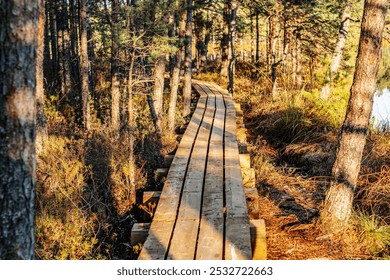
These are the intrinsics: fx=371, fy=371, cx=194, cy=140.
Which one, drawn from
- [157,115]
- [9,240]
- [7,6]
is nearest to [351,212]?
[9,240]

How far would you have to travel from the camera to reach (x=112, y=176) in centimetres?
635

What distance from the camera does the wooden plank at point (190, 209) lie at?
3.45 metres

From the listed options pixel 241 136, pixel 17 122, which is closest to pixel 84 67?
pixel 241 136

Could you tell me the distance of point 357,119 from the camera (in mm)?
4551

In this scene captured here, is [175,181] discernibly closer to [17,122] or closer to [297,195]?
[297,195]

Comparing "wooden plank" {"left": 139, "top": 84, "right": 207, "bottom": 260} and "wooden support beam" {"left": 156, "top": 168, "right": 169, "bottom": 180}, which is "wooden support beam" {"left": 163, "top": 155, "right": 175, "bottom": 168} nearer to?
"wooden plank" {"left": 139, "top": 84, "right": 207, "bottom": 260}

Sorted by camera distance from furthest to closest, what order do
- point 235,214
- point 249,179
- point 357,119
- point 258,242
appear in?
point 249,179 < point 357,119 < point 235,214 < point 258,242

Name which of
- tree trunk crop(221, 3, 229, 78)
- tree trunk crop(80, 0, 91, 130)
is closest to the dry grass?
tree trunk crop(80, 0, 91, 130)

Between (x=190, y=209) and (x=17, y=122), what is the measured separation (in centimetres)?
240

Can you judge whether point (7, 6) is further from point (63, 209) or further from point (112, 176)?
point (112, 176)

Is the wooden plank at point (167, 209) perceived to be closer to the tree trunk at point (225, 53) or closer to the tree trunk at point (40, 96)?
the tree trunk at point (40, 96)

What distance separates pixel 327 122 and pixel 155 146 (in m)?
4.57

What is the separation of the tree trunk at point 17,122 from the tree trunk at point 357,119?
3672 mm

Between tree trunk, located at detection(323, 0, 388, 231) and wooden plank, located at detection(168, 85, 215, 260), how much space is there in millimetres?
1728
